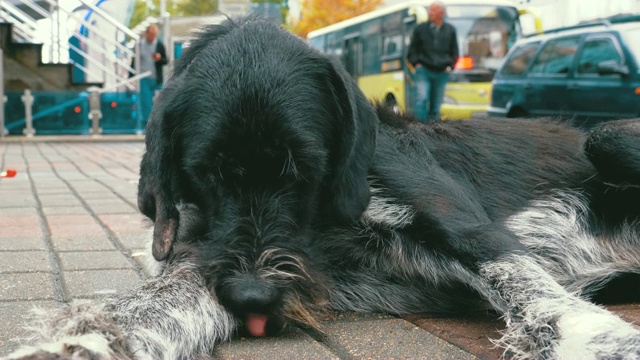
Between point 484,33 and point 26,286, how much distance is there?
18.3 metres

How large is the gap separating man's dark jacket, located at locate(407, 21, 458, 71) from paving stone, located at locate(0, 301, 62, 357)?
40.3 feet

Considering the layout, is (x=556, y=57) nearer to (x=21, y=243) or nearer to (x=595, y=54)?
(x=595, y=54)

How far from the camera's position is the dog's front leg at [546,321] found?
2510mm

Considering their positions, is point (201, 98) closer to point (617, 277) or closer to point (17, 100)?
point (617, 277)

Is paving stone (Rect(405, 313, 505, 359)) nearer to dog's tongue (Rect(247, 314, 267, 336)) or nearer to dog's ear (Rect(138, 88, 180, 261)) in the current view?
dog's tongue (Rect(247, 314, 267, 336))

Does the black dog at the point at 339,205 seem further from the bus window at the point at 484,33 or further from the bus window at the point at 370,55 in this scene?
the bus window at the point at 370,55

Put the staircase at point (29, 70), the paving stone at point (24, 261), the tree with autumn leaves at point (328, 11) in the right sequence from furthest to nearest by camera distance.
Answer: the tree with autumn leaves at point (328, 11), the staircase at point (29, 70), the paving stone at point (24, 261)

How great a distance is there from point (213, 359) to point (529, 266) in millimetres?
1274

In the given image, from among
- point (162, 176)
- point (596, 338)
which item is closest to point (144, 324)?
point (162, 176)

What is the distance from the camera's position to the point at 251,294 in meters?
2.66

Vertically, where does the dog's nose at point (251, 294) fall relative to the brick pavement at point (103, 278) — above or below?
above

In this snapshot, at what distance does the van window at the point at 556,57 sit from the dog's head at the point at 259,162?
11.0 metres

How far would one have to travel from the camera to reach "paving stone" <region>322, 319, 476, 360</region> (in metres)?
2.72

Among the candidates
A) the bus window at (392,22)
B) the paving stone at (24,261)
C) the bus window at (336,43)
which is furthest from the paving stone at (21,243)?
the bus window at (336,43)
